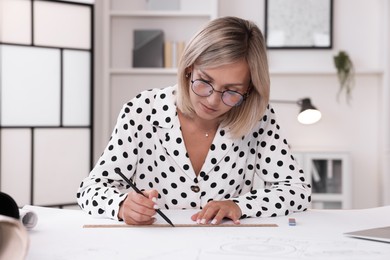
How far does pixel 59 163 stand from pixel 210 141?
2.24 meters

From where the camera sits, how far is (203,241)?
1.38 m

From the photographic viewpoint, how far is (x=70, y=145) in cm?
415

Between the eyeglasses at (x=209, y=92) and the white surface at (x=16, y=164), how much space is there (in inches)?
90.5

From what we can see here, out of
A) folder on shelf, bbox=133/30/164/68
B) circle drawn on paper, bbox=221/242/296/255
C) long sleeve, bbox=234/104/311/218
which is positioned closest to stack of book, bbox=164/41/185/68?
folder on shelf, bbox=133/30/164/68

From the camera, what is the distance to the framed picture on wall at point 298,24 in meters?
4.47

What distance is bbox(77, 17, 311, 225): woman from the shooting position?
1809 mm

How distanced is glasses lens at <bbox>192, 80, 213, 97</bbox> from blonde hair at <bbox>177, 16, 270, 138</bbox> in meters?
0.05

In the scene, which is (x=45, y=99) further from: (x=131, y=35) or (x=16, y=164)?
(x=131, y=35)

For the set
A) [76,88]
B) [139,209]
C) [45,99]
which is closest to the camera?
[139,209]

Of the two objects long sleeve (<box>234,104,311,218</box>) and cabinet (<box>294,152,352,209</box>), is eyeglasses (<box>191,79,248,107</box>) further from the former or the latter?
cabinet (<box>294,152,352,209</box>)

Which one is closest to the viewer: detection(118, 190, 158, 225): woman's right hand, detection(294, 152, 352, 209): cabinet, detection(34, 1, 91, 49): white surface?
detection(118, 190, 158, 225): woman's right hand

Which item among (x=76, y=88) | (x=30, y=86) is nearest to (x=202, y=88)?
(x=30, y=86)

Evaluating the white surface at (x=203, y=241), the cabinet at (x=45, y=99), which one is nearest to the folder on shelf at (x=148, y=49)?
the cabinet at (x=45, y=99)

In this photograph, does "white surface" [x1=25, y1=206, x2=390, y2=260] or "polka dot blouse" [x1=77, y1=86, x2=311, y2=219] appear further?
"polka dot blouse" [x1=77, y1=86, x2=311, y2=219]
